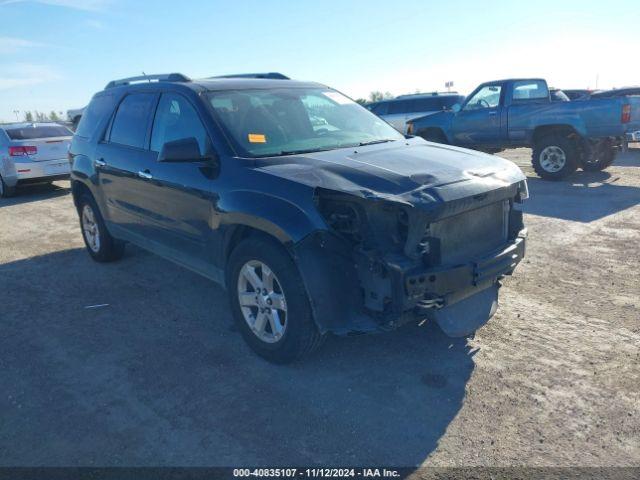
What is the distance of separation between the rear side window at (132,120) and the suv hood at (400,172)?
173 centimetres

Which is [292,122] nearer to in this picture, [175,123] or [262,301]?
[175,123]

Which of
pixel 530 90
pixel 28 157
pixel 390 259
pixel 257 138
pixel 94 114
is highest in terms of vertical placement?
pixel 530 90

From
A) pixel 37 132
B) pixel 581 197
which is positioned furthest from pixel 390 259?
pixel 37 132

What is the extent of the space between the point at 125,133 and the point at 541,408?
14.3 ft

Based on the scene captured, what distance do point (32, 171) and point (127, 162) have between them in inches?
295

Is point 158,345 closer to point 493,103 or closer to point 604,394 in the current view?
point 604,394

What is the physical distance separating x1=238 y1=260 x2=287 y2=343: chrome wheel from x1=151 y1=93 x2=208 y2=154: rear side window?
104 cm

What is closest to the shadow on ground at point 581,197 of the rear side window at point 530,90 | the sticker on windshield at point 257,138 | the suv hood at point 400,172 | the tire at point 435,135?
the rear side window at point 530,90

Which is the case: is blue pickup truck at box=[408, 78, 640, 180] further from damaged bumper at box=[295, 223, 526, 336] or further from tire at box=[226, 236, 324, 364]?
tire at box=[226, 236, 324, 364]

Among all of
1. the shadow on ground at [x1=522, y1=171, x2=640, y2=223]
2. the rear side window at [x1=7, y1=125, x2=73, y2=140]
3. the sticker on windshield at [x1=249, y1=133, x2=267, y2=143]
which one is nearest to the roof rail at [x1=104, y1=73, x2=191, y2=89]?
the sticker on windshield at [x1=249, y1=133, x2=267, y2=143]

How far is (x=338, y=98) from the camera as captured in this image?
505cm

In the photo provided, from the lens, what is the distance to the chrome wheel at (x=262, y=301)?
3532mm

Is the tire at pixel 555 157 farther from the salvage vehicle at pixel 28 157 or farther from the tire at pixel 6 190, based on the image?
the tire at pixel 6 190

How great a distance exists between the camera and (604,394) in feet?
10.4
